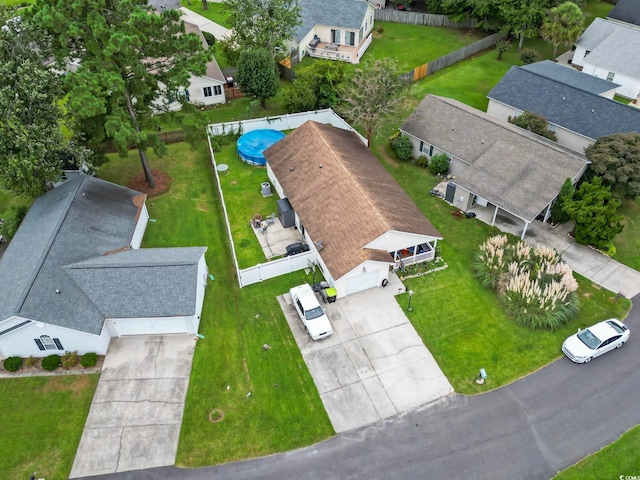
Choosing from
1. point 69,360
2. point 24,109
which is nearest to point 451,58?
point 24,109

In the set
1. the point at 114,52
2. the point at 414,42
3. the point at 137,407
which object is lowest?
the point at 137,407

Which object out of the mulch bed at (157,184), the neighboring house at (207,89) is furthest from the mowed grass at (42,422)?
the neighboring house at (207,89)

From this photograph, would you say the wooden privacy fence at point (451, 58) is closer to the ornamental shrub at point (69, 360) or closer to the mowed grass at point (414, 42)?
the mowed grass at point (414, 42)

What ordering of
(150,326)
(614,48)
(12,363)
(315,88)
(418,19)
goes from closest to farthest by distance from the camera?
(12,363) < (150,326) < (315,88) < (614,48) < (418,19)

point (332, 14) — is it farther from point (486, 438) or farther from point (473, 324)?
point (486, 438)

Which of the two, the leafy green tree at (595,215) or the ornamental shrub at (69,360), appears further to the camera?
the leafy green tree at (595,215)

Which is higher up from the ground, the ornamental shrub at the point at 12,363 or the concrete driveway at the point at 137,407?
the ornamental shrub at the point at 12,363

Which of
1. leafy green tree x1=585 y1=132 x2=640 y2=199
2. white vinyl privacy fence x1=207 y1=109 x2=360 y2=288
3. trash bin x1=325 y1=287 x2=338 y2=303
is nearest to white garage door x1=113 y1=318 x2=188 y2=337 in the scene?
white vinyl privacy fence x1=207 y1=109 x2=360 y2=288

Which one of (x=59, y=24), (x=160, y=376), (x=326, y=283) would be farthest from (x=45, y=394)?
(x=59, y=24)
